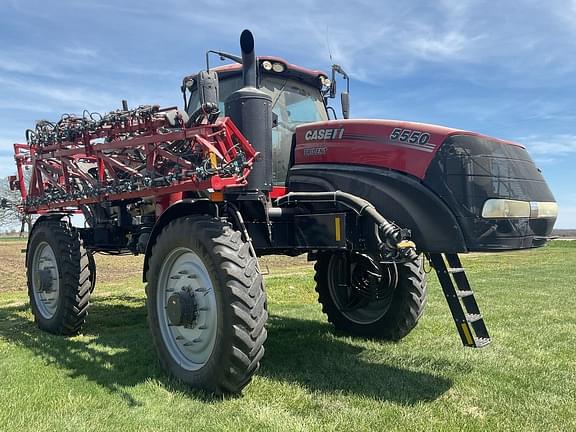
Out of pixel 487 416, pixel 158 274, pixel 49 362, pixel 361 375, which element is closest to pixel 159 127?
pixel 158 274

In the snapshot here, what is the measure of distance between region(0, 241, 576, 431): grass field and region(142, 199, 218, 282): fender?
1122mm

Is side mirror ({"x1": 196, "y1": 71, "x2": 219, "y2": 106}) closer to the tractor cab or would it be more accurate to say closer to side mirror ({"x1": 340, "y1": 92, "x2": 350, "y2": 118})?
the tractor cab

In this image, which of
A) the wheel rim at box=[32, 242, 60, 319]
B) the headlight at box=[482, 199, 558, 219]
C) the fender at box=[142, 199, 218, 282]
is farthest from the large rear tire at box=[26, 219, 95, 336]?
the headlight at box=[482, 199, 558, 219]

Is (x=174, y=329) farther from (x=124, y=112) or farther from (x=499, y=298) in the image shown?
(x=499, y=298)

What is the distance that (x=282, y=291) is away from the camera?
9.97 meters

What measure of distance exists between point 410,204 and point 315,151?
1.06 meters

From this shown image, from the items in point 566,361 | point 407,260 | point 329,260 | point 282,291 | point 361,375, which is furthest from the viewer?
point 282,291

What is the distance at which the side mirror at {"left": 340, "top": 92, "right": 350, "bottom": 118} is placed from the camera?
593 cm

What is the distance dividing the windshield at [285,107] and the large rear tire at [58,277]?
7.98 ft

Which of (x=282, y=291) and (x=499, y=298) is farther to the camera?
(x=282, y=291)

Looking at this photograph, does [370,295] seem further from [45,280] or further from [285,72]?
[45,280]

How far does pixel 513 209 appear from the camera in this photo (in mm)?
3957

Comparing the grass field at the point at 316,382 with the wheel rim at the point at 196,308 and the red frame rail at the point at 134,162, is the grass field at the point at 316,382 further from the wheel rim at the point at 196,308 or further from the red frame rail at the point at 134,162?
the red frame rail at the point at 134,162

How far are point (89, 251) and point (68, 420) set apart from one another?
360cm
